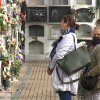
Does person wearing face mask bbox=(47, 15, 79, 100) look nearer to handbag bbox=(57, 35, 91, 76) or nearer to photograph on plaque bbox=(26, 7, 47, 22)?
handbag bbox=(57, 35, 91, 76)

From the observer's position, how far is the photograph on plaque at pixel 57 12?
1644 cm

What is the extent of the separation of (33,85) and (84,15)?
21.9ft

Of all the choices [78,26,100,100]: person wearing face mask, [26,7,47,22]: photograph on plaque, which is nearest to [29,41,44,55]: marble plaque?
[26,7,47,22]: photograph on plaque

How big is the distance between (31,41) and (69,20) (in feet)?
36.8

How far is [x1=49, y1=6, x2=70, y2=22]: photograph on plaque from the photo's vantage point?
16438 mm

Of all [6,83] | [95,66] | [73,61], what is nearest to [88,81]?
[95,66]

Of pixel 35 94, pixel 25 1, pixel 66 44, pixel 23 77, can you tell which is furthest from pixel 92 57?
pixel 25 1

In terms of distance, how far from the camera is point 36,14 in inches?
639

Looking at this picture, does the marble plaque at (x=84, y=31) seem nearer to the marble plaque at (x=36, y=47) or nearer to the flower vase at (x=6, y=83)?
the marble plaque at (x=36, y=47)

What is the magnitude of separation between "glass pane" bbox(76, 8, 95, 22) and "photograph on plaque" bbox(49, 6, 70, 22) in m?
0.46

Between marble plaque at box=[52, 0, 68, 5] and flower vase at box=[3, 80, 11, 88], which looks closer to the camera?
flower vase at box=[3, 80, 11, 88]

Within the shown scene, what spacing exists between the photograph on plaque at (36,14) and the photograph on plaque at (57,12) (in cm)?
26

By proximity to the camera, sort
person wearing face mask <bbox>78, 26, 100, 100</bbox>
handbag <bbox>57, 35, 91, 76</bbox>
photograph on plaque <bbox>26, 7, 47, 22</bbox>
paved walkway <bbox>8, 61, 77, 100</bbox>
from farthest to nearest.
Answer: photograph on plaque <bbox>26, 7, 47, 22</bbox> → paved walkway <bbox>8, 61, 77, 100</bbox> → handbag <bbox>57, 35, 91, 76</bbox> → person wearing face mask <bbox>78, 26, 100, 100</bbox>

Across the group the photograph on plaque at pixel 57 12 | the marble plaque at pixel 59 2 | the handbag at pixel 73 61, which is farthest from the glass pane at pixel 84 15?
the handbag at pixel 73 61
